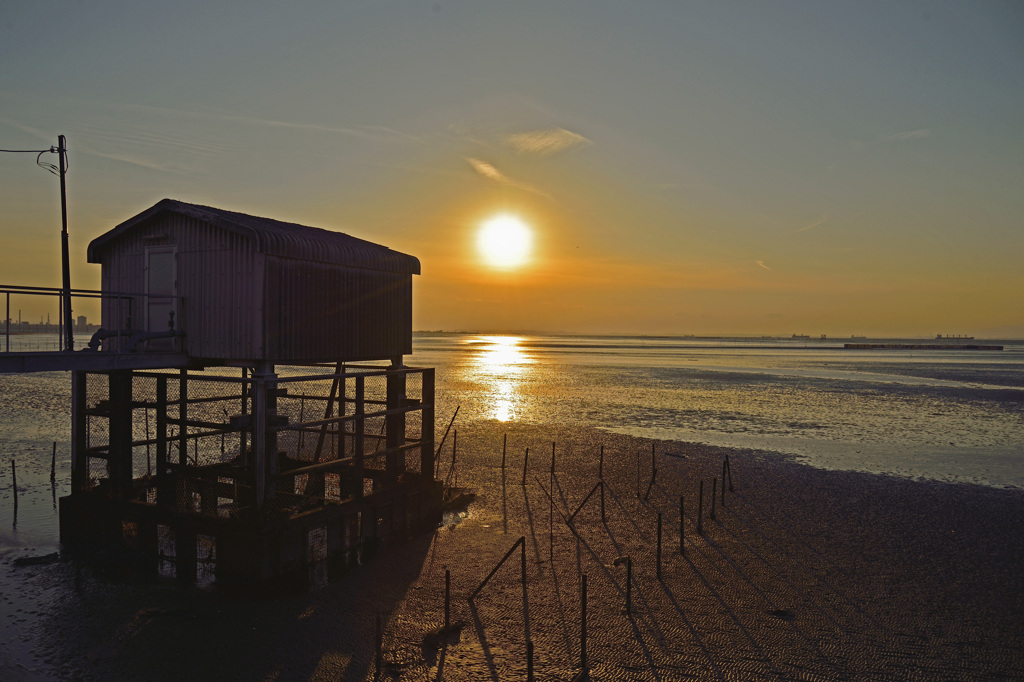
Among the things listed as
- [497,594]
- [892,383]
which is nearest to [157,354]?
[497,594]

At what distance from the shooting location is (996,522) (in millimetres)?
20750

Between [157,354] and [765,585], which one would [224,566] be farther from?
[765,585]

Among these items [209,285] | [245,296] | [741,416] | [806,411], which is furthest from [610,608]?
[806,411]

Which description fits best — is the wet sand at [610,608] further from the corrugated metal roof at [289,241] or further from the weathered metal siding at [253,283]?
the corrugated metal roof at [289,241]

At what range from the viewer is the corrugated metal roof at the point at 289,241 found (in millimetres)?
15227

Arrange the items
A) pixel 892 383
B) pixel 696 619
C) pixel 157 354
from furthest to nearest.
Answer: pixel 892 383 < pixel 157 354 < pixel 696 619

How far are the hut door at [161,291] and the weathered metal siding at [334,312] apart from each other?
303 centimetres

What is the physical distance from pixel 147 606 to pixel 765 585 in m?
14.3

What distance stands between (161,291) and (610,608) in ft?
45.4

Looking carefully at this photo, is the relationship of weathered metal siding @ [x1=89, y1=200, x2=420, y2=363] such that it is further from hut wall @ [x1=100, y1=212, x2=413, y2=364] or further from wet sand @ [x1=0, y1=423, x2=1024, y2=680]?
wet sand @ [x1=0, y1=423, x2=1024, y2=680]

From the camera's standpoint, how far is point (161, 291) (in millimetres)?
16781

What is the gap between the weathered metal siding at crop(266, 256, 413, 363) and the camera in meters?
15.5

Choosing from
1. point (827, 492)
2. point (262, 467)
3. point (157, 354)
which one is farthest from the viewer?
point (827, 492)

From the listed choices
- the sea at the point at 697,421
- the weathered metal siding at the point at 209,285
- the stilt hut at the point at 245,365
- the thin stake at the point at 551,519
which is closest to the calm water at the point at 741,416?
the sea at the point at 697,421
